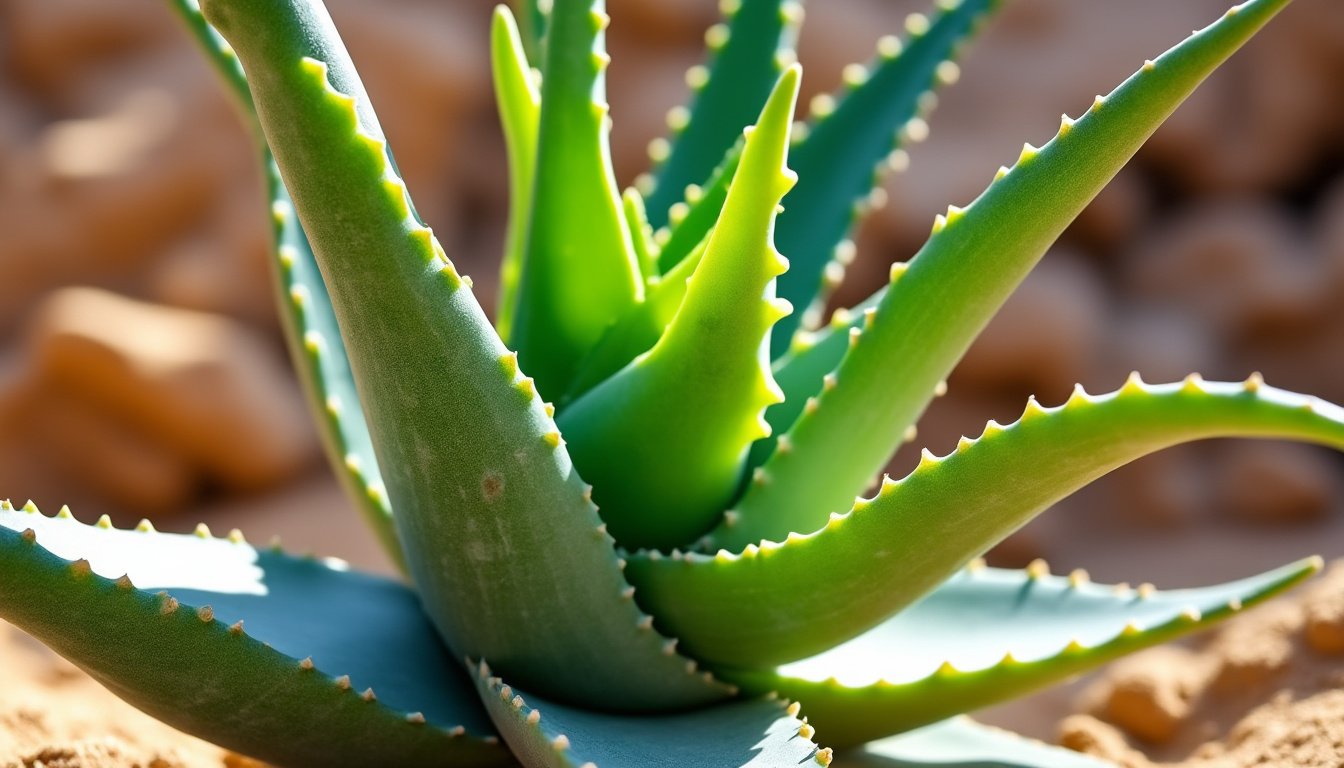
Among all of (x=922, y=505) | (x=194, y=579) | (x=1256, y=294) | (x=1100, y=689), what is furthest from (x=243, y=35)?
(x=1256, y=294)

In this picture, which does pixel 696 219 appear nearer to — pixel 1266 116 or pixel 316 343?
pixel 316 343

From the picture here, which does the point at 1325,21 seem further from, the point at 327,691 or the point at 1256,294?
the point at 327,691

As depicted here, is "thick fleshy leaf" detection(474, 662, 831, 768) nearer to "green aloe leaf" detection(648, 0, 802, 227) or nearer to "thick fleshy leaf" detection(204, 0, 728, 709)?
"thick fleshy leaf" detection(204, 0, 728, 709)

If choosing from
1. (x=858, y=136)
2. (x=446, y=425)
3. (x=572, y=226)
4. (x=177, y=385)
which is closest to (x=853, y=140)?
(x=858, y=136)

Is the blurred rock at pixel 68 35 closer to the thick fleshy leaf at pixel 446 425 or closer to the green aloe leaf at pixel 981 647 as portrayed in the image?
the thick fleshy leaf at pixel 446 425

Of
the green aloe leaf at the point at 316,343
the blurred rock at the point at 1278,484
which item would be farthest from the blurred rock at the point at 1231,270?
the green aloe leaf at the point at 316,343
